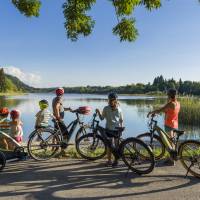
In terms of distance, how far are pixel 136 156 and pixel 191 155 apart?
3.53ft

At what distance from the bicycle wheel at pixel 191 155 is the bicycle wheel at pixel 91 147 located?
1964mm

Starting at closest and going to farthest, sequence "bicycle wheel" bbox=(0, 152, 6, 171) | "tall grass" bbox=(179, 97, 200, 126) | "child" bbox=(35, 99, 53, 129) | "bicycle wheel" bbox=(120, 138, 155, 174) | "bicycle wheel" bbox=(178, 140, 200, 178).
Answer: "bicycle wheel" bbox=(178, 140, 200, 178) → "bicycle wheel" bbox=(120, 138, 155, 174) → "bicycle wheel" bbox=(0, 152, 6, 171) → "child" bbox=(35, 99, 53, 129) → "tall grass" bbox=(179, 97, 200, 126)

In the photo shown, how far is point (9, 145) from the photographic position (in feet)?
28.2

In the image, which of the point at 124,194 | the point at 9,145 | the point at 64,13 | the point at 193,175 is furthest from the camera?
the point at 64,13

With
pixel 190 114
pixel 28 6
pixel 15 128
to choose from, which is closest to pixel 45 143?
pixel 15 128

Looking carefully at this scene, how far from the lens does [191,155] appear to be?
7219 mm

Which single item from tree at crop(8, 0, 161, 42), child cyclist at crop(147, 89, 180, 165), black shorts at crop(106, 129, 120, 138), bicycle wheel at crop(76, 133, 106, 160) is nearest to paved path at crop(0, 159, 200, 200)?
bicycle wheel at crop(76, 133, 106, 160)

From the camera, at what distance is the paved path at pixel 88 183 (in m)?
5.98

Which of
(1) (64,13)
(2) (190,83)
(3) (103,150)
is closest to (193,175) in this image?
(3) (103,150)

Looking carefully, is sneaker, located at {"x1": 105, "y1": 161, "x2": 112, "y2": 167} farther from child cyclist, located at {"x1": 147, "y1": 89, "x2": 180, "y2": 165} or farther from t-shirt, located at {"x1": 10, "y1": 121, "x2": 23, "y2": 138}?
t-shirt, located at {"x1": 10, "y1": 121, "x2": 23, "y2": 138}

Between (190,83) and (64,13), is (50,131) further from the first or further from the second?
(190,83)

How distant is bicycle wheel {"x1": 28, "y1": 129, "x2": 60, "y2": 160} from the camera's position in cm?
873

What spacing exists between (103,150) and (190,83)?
4215 inches

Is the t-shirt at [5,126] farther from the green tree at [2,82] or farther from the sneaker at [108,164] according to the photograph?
the green tree at [2,82]
